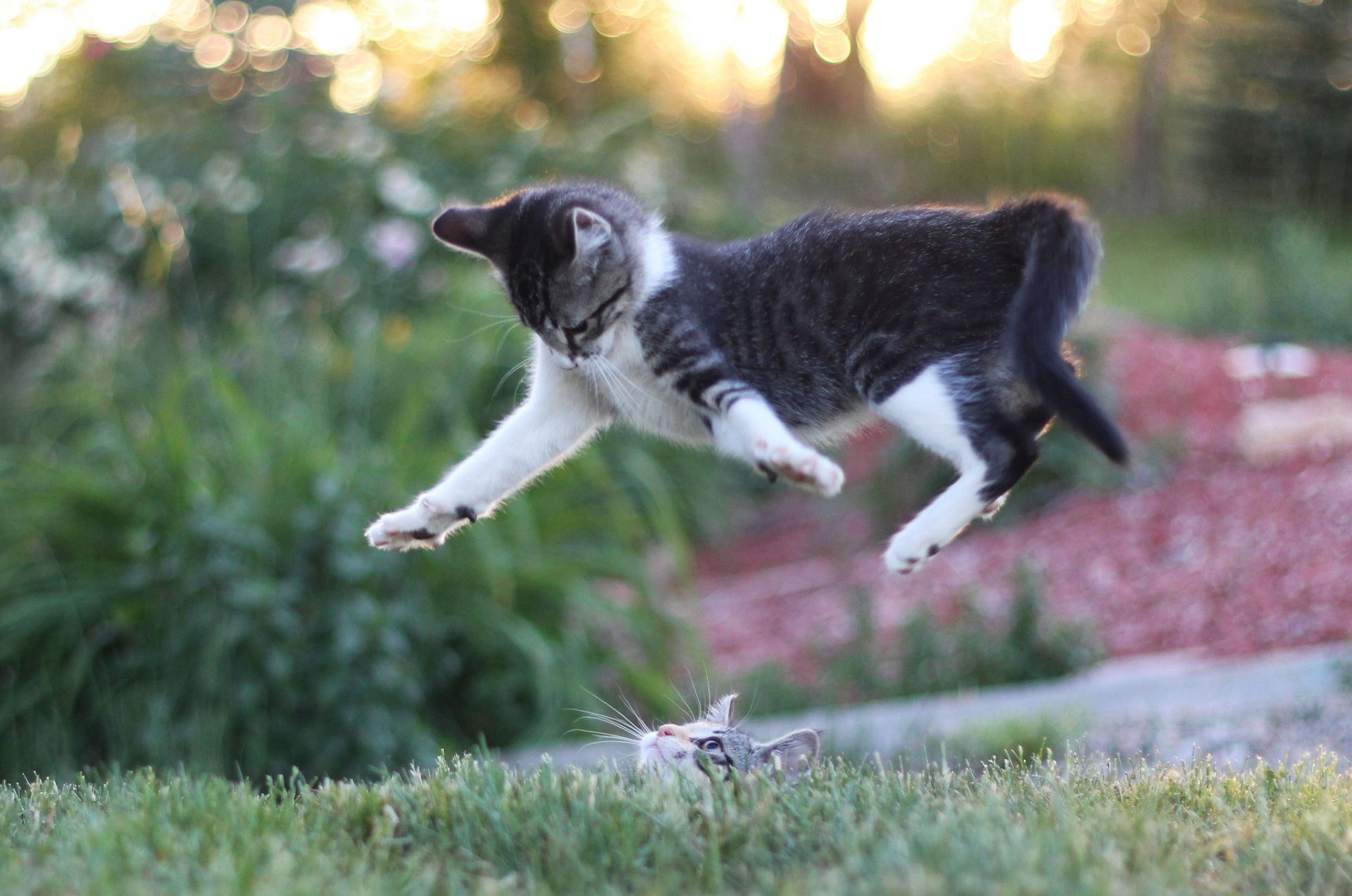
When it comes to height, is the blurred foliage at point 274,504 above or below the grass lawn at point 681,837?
below

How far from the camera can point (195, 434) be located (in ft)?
18.5

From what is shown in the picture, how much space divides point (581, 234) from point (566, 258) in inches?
2.4

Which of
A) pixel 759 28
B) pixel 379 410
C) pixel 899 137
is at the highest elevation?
pixel 759 28

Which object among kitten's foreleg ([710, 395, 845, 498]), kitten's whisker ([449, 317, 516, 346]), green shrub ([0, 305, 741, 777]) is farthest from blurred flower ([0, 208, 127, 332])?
kitten's foreleg ([710, 395, 845, 498])

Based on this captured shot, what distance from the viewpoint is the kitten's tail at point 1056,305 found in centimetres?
204

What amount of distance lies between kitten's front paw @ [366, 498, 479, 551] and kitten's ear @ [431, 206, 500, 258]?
59 centimetres

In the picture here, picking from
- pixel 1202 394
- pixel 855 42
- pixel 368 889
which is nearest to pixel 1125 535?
pixel 1202 394

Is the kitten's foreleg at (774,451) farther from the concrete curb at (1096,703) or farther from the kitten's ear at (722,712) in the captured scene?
the concrete curb at (1096,703)

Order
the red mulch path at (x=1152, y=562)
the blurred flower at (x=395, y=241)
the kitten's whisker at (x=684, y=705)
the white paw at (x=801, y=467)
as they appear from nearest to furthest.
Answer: the white paw at (x=801, y=467)
the kitten's whisker at (x=684, y=705)
the red mulch path at (x=1152, y=562)
the blurred flower at (x=395, y=241)

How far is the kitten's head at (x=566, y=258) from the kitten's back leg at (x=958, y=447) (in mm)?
662

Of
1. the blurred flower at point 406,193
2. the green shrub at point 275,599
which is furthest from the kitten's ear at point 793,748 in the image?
the blurred flower at point 406,193

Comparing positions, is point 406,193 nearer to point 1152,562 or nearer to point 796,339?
point 1152,562

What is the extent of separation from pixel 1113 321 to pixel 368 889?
10.4 meters

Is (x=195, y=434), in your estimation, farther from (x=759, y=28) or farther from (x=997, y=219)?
(x=759, y=28)
